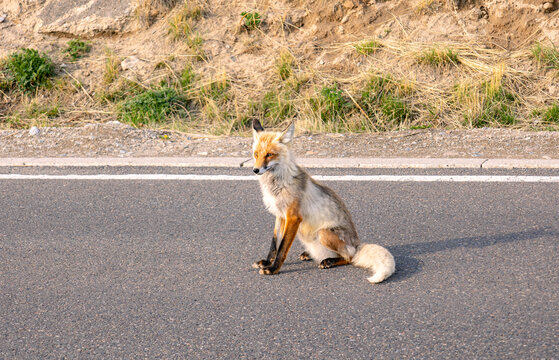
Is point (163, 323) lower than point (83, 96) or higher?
higher

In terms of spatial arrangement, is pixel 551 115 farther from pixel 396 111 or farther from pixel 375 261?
pixel 375 261

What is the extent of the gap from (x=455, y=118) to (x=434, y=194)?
3479mm

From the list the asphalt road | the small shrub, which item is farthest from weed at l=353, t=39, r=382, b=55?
the asphalt road

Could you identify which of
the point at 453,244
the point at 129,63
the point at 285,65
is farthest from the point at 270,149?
the point at 129,63

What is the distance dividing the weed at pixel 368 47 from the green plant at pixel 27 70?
17.7 ft

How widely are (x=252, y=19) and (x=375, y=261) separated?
26.0 feet

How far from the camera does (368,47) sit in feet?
→ 34.2

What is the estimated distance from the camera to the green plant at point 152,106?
9.88m

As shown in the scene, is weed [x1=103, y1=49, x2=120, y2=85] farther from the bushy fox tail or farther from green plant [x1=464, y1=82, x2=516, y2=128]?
the bushy fox tail

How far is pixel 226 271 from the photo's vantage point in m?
4.38

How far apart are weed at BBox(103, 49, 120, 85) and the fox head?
7075mm

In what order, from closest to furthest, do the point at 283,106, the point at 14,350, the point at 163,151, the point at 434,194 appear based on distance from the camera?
1. the point at 14,350
2. the point at 434,194
3. the point at 163,151
4. the point at 283,106

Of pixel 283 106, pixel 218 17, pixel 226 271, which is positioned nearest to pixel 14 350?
pixel 226 271

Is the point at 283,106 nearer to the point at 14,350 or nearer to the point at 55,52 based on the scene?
the point at 55,52
